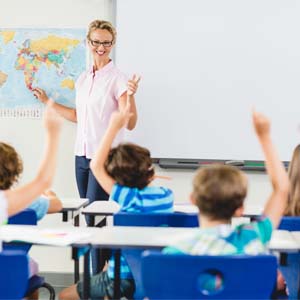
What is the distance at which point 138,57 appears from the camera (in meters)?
4.52

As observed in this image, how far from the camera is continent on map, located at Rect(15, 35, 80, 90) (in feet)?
15.3

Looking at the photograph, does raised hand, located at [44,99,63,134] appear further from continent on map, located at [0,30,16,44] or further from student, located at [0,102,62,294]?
continent on map, located at [0,30,16,44]

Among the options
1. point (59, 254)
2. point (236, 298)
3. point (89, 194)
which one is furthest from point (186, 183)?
point (236, 298)

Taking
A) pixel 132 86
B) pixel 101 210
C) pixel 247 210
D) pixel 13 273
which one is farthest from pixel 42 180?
pixel 132 86

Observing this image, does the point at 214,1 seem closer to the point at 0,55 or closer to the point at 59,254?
the point at 0,55

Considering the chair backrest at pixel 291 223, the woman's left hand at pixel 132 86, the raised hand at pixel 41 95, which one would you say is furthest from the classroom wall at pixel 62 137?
the chair backrest at pixel 291 223

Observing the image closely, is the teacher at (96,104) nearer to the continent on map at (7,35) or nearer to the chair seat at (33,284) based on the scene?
the continent on map at (7,35)

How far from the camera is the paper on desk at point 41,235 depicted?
2.35 meters

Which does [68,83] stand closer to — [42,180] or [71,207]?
[71,207]

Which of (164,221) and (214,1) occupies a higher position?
(214,1)

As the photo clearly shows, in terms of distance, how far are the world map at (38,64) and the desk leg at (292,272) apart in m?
2.42

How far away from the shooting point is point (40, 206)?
296 cm

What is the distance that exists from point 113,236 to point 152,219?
0.38 m

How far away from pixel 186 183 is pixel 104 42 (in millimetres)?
1248
